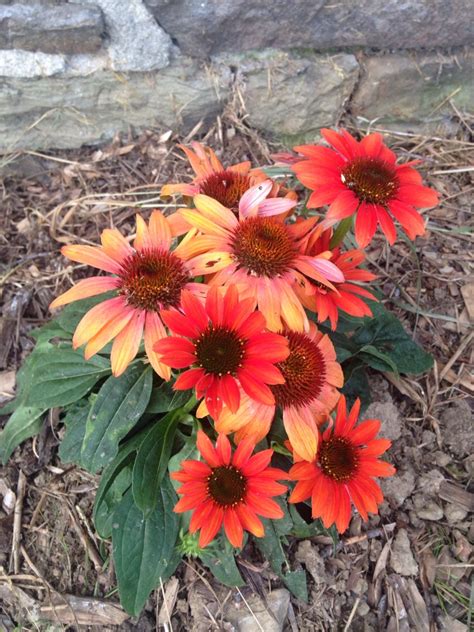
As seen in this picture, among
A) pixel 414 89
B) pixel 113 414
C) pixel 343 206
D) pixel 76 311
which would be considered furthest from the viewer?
pixel 414 89

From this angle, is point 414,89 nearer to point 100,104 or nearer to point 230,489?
point 100,104

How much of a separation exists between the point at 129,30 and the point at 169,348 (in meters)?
1.62

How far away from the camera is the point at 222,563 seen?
62.4 inches

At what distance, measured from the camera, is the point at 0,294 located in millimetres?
2240

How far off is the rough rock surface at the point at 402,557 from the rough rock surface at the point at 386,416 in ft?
0.95

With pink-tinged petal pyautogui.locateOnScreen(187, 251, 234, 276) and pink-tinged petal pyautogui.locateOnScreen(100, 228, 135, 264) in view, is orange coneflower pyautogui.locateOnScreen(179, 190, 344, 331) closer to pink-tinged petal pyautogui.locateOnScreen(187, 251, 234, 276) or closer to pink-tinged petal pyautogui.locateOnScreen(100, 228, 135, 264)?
pink-tinged petal pyautogui.locateOnScreen(187, 251, 234, 276)

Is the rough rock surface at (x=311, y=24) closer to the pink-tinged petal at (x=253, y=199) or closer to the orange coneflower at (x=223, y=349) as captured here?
the pink-tinged petal at (x=253, y=199)

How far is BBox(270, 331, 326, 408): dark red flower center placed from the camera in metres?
1.35

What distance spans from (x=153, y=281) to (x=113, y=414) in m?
0.37

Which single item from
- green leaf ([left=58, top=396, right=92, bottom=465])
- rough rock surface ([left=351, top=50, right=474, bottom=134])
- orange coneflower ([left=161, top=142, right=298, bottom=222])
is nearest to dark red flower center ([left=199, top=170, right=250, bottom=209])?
orange coneflower ([left=161, top=142, right=298, bottom=222])

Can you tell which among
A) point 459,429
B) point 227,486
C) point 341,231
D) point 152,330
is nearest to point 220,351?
point 152,330

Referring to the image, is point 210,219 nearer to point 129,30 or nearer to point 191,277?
point 191,277

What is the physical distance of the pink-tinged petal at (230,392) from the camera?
3.74 ft

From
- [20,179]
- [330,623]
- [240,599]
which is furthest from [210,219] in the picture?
[20,179]
